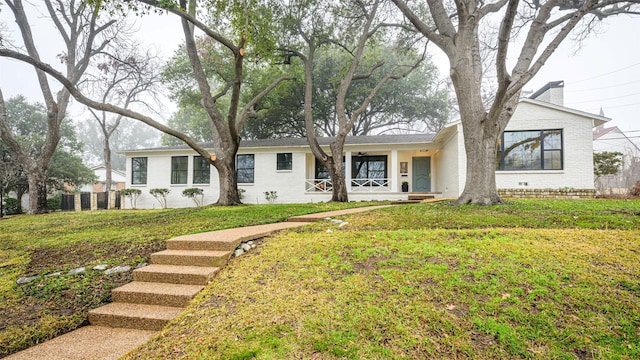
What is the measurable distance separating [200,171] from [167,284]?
12702 millimetres

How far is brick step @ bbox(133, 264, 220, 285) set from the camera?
3215 mm

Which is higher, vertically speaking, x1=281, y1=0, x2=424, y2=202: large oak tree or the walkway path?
x1=281, y1=0, x2=424, y2=202: large oak tree

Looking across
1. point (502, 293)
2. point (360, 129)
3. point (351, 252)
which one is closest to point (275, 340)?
point (351, 252)

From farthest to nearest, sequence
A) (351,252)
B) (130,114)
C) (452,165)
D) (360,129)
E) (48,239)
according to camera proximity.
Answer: (360,129)
(452,165)
(130,114)
(48,239)
(351,252)

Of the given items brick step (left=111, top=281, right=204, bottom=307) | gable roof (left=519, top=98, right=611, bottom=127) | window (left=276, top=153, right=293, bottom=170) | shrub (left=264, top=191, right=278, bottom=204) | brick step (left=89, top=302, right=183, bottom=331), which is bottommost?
brick step (left=89, top=302, right=183, bottom=331)

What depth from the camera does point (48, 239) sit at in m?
5.69

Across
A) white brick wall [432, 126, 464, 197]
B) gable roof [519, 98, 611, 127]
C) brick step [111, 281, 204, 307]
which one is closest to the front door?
white brick wall [432, 126, 464, 197]

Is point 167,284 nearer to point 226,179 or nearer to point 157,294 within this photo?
point 157,294

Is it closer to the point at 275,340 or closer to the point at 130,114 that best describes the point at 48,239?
the point at 130,114

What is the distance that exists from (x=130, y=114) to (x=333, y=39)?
872 cm

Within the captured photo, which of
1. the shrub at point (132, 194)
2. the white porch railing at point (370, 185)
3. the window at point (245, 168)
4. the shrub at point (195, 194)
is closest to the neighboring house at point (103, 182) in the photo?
→ the shrub at point (132, 194)

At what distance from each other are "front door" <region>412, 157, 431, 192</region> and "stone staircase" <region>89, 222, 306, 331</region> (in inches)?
521

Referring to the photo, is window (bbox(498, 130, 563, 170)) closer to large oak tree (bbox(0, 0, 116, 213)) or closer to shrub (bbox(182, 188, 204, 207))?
shrub (bbox(182, 188, 204, 207))

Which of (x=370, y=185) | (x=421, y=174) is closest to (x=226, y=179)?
(x=370, y=185)
